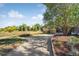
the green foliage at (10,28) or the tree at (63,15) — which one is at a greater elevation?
the tree at (63,15)

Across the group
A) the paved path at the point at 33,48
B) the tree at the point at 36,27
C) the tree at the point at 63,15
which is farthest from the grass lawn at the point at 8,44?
the tree at the point at 63,15

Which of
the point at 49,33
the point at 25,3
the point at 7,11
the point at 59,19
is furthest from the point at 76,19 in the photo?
the point at 7,11

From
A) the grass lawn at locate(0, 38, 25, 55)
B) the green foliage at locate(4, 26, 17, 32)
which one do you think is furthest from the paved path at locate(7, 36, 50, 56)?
the green foliage at locate(4, 26, 17, 32)

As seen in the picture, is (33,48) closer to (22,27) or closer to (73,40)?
(22,27)

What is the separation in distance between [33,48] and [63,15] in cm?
39

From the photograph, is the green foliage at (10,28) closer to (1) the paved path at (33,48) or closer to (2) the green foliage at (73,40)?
(1) the paved path at (33,48)

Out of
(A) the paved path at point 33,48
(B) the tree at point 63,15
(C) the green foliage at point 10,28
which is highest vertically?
(B) the tree at point 63,15

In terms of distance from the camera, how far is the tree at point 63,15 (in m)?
1.56

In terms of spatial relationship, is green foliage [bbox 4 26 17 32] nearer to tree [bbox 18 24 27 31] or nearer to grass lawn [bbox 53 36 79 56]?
tree [bbox 18 24 27 31]

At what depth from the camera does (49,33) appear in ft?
5.15

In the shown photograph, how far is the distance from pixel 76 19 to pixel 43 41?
0.34 meters

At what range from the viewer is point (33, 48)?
156 cm

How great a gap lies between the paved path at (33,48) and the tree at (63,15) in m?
0.17

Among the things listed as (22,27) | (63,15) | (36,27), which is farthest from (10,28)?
(63,15)
